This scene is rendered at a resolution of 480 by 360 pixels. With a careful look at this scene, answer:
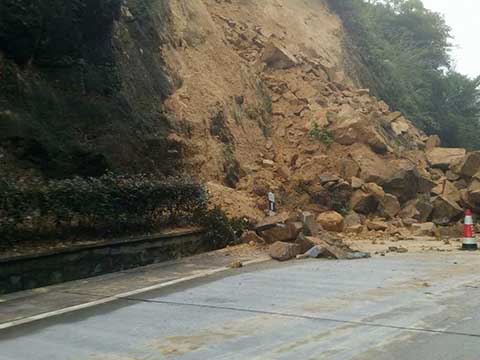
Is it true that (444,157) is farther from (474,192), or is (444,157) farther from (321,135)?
(321,135)

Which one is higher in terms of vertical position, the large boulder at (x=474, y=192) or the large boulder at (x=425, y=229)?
the large boulder at (x=474, y=192)

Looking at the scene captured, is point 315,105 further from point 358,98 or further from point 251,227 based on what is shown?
point 251,227

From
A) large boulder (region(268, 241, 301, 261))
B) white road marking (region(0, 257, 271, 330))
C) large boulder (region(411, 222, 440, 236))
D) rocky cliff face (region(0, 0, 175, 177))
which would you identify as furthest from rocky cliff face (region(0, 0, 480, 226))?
white road marking (region(0, 257, 271, 330))

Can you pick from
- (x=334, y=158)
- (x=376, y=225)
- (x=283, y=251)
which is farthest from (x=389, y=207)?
(x=283, y=251)

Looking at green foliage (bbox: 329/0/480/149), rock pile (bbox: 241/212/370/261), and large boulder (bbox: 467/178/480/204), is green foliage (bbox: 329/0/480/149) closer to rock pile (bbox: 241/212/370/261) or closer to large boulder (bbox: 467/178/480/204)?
large boulder (bbox: 467/178/480/204)

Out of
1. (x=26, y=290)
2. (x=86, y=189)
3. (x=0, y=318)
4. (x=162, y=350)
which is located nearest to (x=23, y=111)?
(x=86, y=189)

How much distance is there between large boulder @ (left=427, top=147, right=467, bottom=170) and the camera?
2038cm

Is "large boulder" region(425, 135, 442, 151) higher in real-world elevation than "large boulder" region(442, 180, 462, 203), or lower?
higher

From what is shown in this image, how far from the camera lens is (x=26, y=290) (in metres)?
8.63

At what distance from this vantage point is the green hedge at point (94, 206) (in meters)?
8.87

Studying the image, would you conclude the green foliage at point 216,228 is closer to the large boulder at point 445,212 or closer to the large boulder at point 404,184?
the large boulder at point 404,184

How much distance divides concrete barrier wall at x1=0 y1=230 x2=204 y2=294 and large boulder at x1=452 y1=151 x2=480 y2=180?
9.98 m

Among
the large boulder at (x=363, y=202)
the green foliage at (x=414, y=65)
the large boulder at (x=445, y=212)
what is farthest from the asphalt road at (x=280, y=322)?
the green foliage at (x=414, y=65)

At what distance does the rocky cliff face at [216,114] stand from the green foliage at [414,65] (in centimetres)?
444
